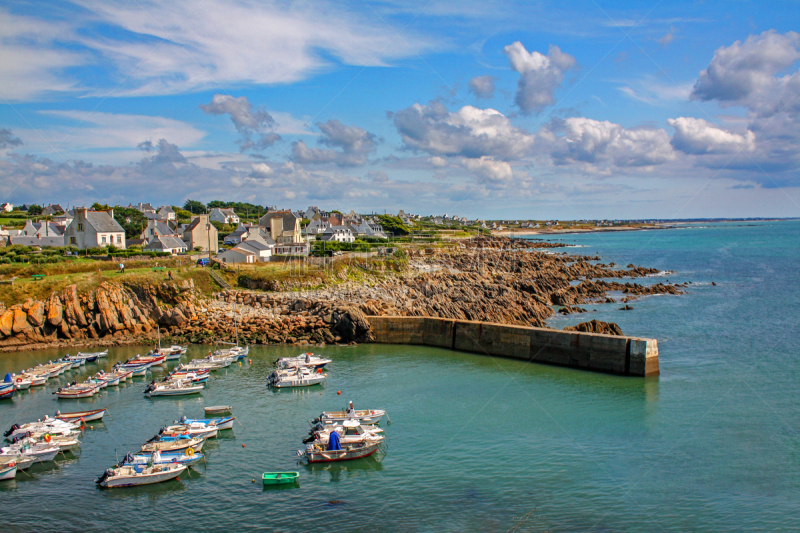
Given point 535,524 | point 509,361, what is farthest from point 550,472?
point 509,361

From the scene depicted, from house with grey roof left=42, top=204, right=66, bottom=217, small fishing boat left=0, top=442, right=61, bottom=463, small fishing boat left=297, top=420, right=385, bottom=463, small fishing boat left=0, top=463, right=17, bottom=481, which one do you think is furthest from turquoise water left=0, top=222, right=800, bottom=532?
house with grey roof left=42, top=204, right=66, bottom=217

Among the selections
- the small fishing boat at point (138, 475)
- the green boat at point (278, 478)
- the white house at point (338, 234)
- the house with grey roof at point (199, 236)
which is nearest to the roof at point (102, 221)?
the house with grey roof at point (199, 236)

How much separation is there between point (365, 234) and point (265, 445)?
258ft

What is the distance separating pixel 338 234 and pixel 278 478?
7021 cm

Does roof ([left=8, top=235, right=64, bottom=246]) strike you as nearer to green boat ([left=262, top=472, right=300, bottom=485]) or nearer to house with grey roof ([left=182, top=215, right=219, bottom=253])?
house with grey roof ([left=182, top=215, right=219, bottom=253])

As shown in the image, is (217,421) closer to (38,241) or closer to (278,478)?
(278,478)

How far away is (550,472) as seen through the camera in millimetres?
19969

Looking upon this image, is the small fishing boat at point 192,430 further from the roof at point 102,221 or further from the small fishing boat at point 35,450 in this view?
the roof at point 102,221

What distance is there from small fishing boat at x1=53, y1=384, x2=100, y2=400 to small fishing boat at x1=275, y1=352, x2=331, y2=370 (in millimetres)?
10174

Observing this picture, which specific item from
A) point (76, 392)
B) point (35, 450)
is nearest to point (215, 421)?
point (35, 450)

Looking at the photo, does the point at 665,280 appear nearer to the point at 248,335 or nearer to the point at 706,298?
the point at 706,298

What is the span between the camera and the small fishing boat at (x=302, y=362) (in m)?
33.1

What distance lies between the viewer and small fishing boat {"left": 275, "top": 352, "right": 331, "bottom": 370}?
3307 cm

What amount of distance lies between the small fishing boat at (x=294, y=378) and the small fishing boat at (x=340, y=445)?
8289 millimetres
